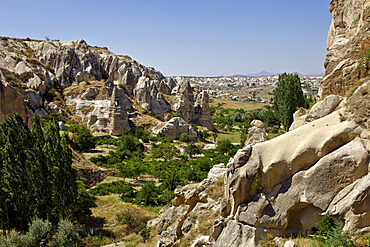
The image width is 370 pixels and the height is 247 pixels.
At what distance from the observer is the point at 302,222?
9.16m

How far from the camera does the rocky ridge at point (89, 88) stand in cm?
5900

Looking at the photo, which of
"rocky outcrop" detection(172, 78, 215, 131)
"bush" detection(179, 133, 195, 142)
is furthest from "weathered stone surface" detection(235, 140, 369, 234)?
"rocky outcrop" detection(172, 78, 215, 131)

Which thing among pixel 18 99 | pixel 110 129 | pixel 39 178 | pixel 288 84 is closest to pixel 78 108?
pixel 110 129

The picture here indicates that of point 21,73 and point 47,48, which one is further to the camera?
point 47,48

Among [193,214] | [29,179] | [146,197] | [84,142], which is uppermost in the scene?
[29,179]

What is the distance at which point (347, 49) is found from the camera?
12320mm

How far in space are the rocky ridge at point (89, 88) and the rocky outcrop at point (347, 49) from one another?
154 feet

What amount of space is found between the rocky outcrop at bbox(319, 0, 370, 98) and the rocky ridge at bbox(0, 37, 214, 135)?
47052 millimetres

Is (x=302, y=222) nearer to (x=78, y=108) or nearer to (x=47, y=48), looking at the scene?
(x=78, y=108)

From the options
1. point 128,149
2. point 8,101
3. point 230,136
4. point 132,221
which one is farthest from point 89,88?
point 132,221

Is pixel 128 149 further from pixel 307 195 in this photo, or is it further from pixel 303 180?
pixel 307 195

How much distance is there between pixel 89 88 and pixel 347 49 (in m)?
61.7

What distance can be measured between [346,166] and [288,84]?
1428 inches

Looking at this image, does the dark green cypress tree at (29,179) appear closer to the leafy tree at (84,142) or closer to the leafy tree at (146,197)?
the leafy tree at (146,197)
